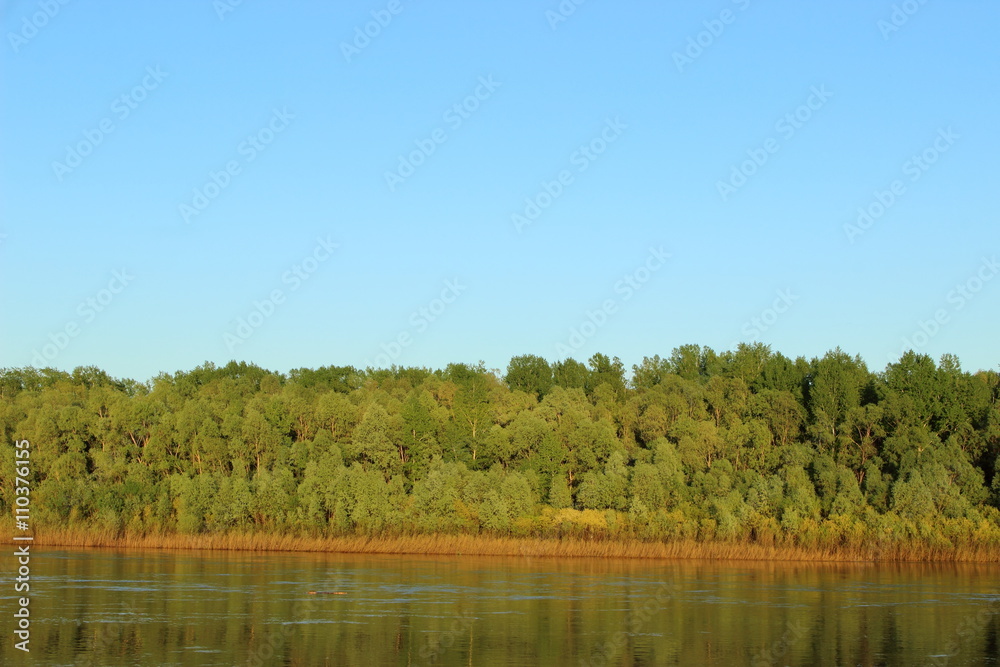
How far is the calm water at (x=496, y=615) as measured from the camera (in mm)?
31891

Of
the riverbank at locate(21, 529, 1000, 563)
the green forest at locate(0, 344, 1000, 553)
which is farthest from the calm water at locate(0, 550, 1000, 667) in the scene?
the green forest at locate(0, 344, 1000, 553)

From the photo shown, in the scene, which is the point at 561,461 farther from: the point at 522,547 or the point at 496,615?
the point at 496,615

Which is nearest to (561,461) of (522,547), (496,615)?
(522,547)

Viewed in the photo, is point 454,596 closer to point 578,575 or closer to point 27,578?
point 578,575

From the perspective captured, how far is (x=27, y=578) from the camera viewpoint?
48.7 m

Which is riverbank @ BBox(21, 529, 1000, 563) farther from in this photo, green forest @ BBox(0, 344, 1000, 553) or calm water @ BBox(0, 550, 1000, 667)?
calm water @ BBox(0, 550, 1000, 667)

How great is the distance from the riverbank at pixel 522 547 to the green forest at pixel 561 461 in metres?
0.61

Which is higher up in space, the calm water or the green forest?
the green forest

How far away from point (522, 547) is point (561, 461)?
30.6ft

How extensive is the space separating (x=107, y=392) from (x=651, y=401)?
40822mm

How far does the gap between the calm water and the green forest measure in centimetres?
944

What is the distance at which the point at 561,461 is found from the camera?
7675 centimetres

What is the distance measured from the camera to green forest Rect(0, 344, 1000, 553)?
68.6 meters

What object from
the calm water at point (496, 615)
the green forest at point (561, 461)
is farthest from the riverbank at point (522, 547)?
the calm water at point (496, 615)
